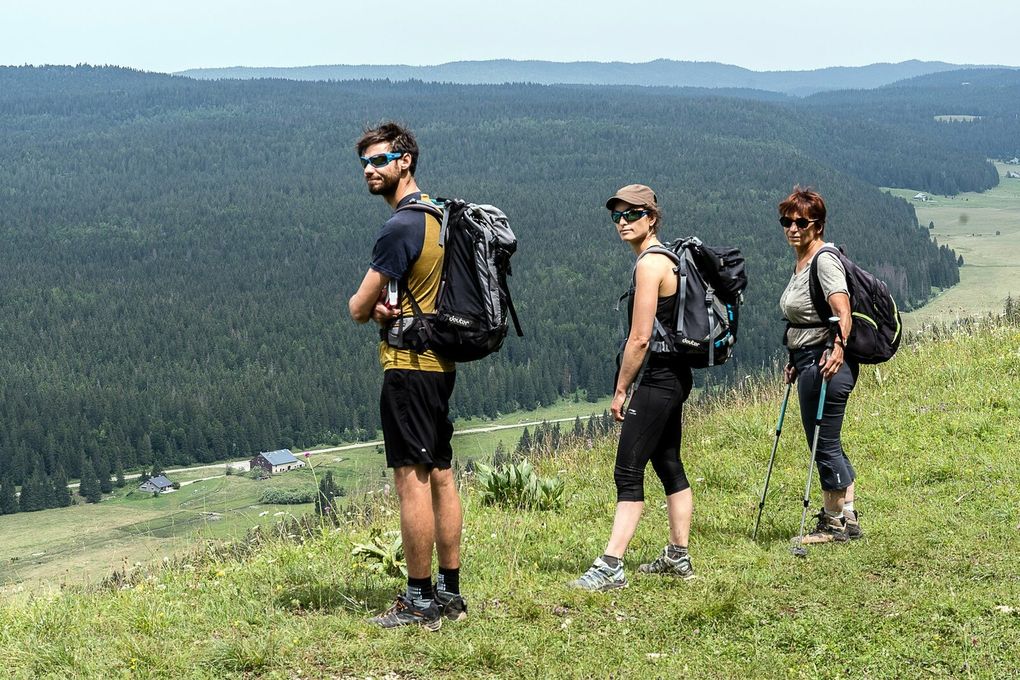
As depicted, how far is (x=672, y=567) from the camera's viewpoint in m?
6.62

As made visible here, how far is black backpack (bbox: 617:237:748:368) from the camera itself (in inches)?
241

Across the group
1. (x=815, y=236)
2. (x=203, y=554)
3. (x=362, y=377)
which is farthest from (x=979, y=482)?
(x=362, y=377)

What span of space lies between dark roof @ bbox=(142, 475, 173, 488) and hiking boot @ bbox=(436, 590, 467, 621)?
359 ft

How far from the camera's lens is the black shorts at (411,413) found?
540 cm

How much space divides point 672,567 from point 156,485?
360ft

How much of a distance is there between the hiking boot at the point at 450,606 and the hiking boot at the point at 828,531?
250 centimetres

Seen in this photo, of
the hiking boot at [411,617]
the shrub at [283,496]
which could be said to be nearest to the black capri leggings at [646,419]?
the hiking boot at [411,617]

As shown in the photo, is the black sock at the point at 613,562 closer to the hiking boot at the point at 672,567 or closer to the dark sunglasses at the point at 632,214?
the hiking boot at the point at 672,567

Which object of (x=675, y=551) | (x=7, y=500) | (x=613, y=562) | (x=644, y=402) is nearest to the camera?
(x=644, y=402)

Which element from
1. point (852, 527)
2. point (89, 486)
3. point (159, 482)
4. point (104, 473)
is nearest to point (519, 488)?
point (852, 527)

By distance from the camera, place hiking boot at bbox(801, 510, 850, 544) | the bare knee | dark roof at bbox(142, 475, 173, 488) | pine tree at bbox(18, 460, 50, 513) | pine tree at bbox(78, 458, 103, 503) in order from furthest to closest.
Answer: pine tree at bbox(78, 458, 103, 503), dark roof at bbox(142, 475, 173, 488), pine tree at bbox(18, 460, 50, 513), hiking boot at bbox(801, 510, 850, 544), the bare knee

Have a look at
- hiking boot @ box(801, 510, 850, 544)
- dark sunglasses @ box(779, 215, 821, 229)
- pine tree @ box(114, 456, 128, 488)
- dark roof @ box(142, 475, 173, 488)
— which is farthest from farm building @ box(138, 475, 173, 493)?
dark sunglasses @ box(779, 215, 821, 229)

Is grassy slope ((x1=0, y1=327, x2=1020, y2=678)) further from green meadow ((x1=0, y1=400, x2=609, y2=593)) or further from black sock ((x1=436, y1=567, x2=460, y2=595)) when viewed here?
green meadow ((x1=0, y1=400, x2=609, y2=593))

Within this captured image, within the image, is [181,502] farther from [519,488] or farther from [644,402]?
[644,402]
